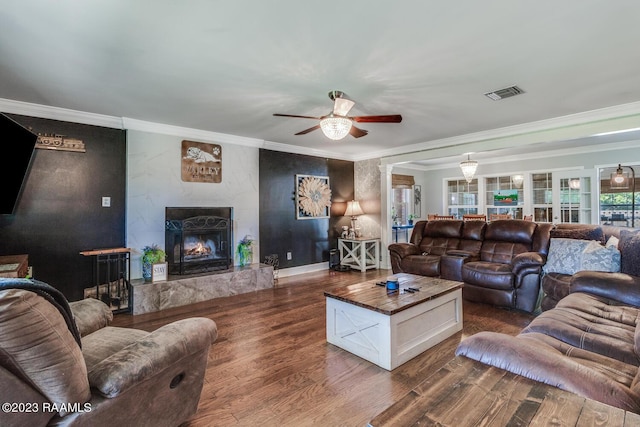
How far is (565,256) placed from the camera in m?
3.42

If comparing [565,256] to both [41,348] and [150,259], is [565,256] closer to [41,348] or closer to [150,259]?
[41,348]

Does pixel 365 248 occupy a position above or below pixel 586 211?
below

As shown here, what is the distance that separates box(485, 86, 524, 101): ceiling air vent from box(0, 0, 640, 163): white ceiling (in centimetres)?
8

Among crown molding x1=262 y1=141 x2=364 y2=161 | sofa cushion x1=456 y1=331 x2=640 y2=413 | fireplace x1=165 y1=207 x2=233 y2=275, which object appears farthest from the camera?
crown molding x1=262 y1=141 x2=364 y2=161

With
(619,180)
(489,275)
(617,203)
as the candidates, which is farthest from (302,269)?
(617,203)

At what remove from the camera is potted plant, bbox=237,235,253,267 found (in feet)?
16.1

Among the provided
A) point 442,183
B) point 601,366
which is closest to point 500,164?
point 442,183

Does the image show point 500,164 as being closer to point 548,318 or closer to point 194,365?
point 548,318

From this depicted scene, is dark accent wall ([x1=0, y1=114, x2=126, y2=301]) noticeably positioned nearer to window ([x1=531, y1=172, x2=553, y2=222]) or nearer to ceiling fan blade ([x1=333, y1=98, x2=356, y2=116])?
ceiling fan blade ([x1=333, y1=98, x2=356, y2=116])

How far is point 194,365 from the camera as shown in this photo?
170cm

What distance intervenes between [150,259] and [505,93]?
4477 millimetres

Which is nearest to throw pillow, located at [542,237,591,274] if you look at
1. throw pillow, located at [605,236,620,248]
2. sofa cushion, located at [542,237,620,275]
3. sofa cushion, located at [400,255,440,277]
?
sofa cushion, located at [542,237,620,275]

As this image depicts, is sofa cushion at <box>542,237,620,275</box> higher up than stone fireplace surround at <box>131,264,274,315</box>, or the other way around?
sofa cushion at <box>542,237,620,275</box>

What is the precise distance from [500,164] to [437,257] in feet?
14.8
